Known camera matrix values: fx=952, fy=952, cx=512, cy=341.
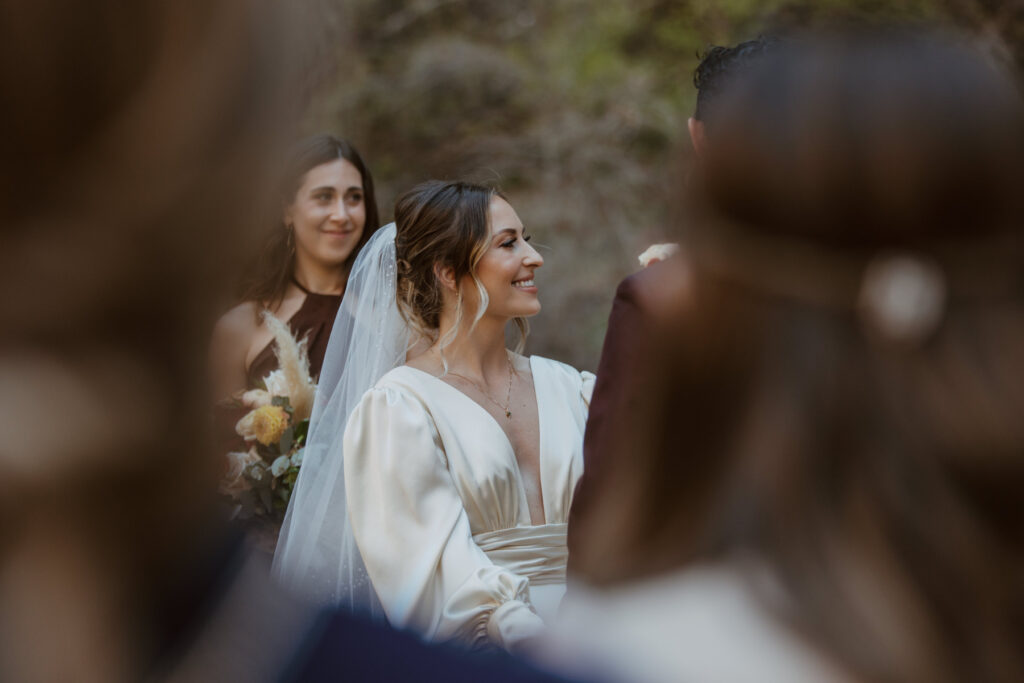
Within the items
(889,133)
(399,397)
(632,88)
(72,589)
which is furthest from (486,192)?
(632,88)

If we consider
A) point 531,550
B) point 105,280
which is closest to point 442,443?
point 531,550

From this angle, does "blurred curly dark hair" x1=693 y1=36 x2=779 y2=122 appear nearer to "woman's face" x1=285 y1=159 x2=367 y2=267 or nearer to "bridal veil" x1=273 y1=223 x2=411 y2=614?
"bridal veil" x1=273 y1=223 x2=411 y2=614

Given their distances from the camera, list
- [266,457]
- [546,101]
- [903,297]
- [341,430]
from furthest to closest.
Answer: [546,101]
[266,457]
[341,430]
[903,297]

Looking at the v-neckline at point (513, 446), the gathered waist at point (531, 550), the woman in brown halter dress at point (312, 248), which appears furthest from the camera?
the woman in brown halter dress at point (312, 248)

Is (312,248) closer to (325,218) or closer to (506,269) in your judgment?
(325,218)

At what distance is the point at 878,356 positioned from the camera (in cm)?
93

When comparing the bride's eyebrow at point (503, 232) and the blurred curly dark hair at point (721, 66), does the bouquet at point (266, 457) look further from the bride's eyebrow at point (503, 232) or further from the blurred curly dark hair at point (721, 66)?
the blurred curly dark hair at point (721, 66)

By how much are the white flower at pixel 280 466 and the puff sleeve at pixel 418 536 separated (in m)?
0.63

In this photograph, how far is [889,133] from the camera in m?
Result: 0.92

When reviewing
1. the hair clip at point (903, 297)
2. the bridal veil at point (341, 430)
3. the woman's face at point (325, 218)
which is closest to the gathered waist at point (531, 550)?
the bridal veil at point (341, 430)

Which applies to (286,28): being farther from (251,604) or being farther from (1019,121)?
(1019,121)

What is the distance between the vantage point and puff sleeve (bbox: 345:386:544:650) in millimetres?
2779

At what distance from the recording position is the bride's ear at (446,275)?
340 cm

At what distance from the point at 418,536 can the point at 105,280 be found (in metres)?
2.26
